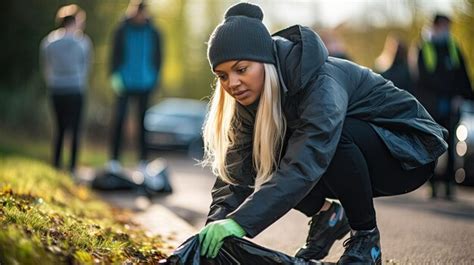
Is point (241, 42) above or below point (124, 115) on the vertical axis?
above

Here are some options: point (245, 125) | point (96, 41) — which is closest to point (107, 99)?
point (96, 41)

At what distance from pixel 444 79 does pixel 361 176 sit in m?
5.60

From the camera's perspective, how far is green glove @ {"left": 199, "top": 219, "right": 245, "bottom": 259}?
11.5ft

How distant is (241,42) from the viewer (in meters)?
3.81

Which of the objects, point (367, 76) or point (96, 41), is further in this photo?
point (96, 41)

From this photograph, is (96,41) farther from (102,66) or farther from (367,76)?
(367,76)

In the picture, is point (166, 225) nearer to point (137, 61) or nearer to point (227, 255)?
point (227, 255)

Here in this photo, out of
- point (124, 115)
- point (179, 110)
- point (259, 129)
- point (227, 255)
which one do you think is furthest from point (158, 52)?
point (179, 110)

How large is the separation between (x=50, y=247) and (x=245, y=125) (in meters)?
1.25

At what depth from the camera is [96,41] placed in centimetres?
1978

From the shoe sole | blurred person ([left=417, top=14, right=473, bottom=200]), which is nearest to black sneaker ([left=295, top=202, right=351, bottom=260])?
the shoe sole

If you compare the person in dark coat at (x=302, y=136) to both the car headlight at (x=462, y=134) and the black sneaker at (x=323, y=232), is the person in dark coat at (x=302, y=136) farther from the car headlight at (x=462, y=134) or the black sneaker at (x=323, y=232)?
the car headlight at (x=462, y=134)

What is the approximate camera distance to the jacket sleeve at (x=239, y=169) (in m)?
4.07

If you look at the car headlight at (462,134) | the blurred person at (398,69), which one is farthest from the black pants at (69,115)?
the car headlight at (462,134)
